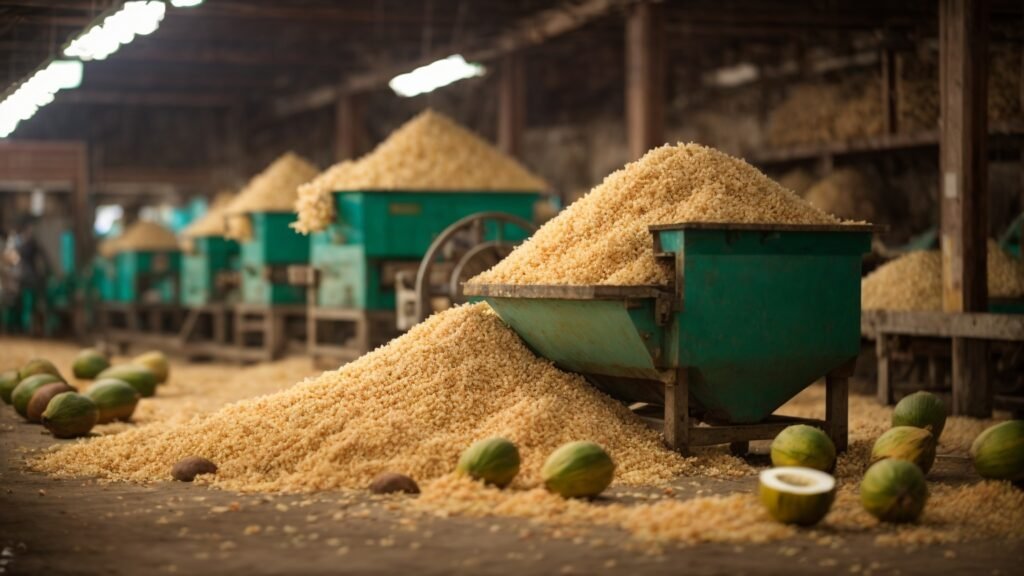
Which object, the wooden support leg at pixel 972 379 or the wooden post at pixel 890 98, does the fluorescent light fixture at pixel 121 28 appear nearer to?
the wooden support leg at pixel 972 379

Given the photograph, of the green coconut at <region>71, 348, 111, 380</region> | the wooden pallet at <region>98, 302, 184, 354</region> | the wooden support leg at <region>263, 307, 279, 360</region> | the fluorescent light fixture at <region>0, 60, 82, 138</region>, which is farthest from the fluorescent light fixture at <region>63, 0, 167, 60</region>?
the wooden pallet at <region>98, 302, 184, 354</region>

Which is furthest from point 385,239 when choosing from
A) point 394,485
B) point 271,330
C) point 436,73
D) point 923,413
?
point 394,485

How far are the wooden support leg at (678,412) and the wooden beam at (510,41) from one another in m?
6.38

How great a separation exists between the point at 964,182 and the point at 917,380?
324 cm

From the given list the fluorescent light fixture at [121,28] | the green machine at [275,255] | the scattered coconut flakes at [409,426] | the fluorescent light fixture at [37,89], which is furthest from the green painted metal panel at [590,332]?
the green machine at [275,255]

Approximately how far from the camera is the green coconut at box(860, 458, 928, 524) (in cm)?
526

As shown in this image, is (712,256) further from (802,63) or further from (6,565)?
(802,63)

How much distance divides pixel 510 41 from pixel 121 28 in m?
5.38

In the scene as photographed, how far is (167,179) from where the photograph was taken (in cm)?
2402

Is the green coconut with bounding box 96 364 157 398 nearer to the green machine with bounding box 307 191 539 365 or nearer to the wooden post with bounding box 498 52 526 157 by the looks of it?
the green machine with bounding box 307 191 539 365

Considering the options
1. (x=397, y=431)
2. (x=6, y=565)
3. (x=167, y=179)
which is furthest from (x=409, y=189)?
(x=167, y=179)

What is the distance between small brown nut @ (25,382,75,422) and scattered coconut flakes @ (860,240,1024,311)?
244 inches

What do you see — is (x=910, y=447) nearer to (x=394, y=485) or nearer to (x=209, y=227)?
(x=394, y=485)

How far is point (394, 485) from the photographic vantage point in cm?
599
